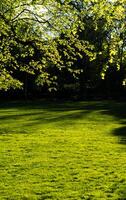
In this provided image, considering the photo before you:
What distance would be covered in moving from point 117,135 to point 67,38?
13.2 m

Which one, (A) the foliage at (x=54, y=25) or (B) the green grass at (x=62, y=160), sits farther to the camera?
(A) the foliage at (x=54, y=25)

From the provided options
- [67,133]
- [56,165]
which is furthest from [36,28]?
[67,133]

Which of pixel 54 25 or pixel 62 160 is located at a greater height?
pixel 54 25

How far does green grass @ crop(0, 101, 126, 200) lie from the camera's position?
15.0m

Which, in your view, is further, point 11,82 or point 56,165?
point 11,82

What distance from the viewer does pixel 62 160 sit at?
21250 mm

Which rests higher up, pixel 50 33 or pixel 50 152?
pixel 50 33

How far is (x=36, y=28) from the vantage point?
65.6 feet

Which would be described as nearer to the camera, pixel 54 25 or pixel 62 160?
pixel 54 25

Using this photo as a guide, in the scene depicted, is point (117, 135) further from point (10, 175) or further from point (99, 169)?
point (10, 175)

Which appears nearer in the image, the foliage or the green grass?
the green grass

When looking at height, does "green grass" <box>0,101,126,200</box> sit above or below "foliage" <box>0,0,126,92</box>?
below

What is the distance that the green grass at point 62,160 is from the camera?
1498 cm

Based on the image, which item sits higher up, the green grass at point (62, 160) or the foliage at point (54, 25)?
→ the foliage at point (54, 25)
